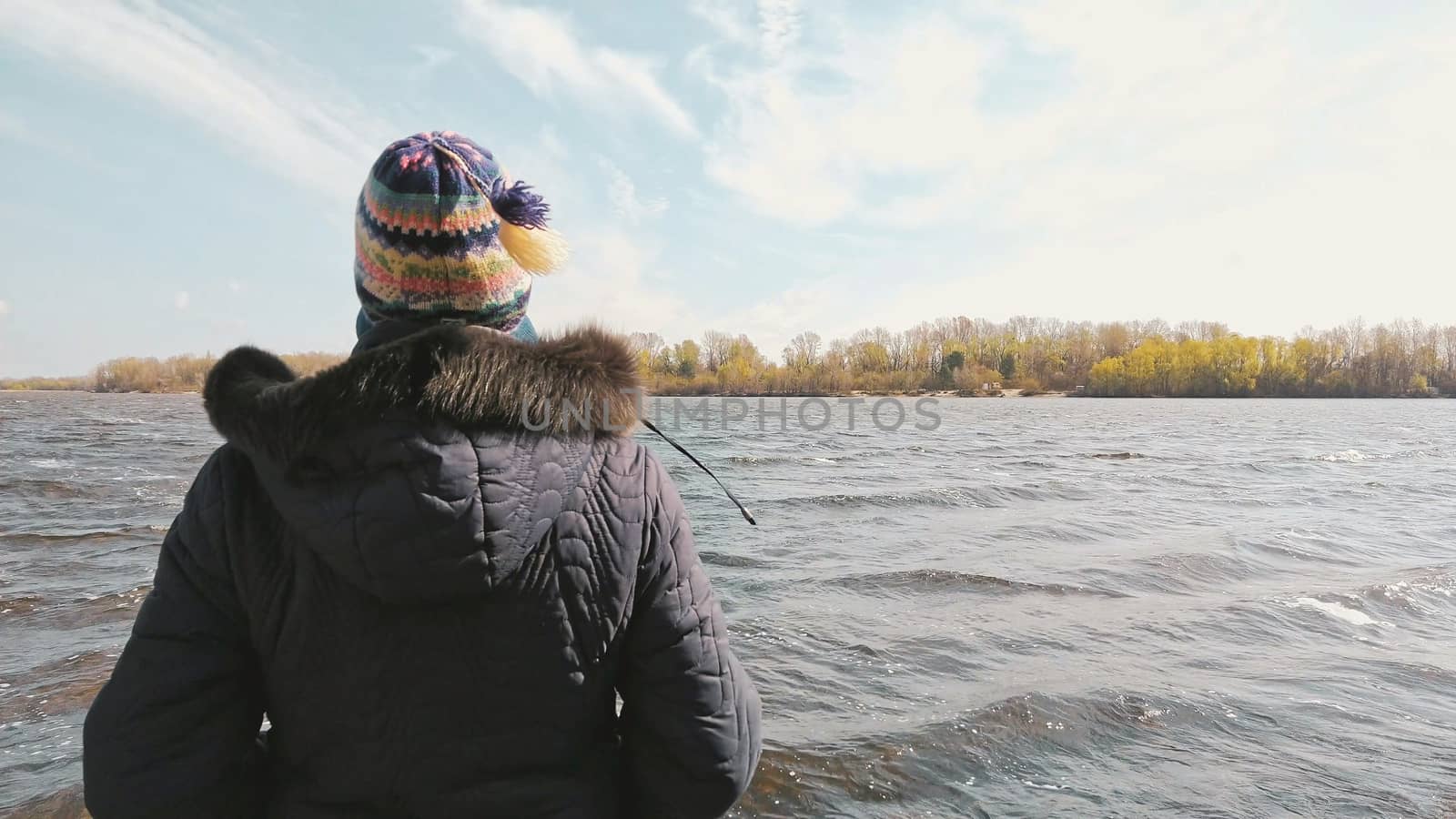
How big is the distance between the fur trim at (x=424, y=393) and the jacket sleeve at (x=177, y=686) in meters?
0.13

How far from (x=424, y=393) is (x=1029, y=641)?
22.0 feet

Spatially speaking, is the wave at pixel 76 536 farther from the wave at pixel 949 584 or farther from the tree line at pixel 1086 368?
the tree line at pixel 1086 368

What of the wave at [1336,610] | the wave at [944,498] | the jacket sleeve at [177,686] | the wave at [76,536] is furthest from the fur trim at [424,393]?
the wave at [944,498]

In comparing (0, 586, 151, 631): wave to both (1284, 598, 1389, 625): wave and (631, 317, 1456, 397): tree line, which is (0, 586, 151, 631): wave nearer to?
(1284, 598, 1389, 625): wave

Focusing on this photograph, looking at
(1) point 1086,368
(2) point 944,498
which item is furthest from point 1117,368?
(2) point 944,498

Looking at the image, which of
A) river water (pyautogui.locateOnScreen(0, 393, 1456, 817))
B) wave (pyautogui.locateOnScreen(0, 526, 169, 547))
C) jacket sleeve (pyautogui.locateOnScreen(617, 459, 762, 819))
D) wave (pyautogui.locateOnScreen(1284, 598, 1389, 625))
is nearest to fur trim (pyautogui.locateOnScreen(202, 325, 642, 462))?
jacket sleeve (pyautogui.locateOnScreen(617, 459, 762, 819))

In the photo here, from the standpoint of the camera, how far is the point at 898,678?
6051mm

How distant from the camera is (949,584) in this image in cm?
885

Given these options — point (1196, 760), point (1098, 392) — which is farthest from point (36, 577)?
point (1098, 392)

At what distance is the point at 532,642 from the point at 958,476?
18.8 m

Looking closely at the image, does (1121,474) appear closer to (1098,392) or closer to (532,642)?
(532,642)

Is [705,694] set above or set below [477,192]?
below

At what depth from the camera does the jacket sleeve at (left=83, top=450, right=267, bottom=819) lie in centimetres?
143

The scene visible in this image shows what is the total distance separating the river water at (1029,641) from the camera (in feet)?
14.8
